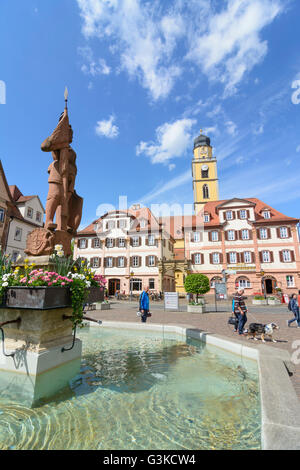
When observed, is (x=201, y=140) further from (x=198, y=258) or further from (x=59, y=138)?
(x=59, y=138)

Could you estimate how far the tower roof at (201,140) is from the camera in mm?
55044

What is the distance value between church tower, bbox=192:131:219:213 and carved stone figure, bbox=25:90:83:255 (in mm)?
42047

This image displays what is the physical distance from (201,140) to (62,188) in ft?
183

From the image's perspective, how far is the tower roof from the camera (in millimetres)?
55044

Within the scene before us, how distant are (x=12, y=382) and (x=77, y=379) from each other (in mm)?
916

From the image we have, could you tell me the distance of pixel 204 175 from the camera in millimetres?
51219

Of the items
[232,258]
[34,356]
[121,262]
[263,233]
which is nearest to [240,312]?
[34,356]

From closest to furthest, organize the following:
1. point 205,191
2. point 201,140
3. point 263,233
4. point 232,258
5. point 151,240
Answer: point 263,233 → point 232,258 → point 151,240 → point 205,191 → point 201,140

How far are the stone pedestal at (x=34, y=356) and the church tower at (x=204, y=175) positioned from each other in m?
44.5

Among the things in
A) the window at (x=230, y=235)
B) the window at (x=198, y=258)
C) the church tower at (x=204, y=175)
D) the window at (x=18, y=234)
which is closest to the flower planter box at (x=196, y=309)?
the window at (x=198, y=258)

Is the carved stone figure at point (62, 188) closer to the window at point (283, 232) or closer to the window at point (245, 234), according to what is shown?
the window at point (245, 234)

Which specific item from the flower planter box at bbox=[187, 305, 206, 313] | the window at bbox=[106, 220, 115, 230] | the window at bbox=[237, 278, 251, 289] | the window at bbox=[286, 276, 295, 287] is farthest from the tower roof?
the flower planter box at bbox=[187, 305, 206, 313]

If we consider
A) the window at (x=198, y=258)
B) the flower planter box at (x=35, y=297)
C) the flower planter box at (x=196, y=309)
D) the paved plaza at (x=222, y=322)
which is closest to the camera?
the flower planter box at (x=35, y=297)

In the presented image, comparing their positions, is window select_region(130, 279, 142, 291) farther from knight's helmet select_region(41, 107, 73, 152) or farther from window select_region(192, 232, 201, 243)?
knight's helmet select_region(41, 107, 73, 152)
